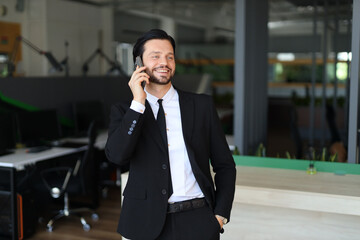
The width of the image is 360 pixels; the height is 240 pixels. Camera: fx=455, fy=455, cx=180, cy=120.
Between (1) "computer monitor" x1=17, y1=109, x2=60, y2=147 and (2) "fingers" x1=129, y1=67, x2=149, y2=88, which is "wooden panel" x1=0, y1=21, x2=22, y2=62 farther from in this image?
Result: (2) "fingers" x1=129, y1=67, x2=149, y2=88

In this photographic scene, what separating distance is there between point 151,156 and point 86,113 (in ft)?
15.2

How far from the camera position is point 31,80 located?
5508mm

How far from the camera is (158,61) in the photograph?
5.83 feet

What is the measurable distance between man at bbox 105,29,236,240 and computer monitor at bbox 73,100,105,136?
4400 millimetres

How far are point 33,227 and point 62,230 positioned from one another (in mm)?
309

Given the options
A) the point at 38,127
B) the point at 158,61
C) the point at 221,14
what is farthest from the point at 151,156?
the point at 221,14

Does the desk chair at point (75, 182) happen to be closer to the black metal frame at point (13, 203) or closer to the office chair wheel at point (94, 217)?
the office chair wheel at point (94, 217)

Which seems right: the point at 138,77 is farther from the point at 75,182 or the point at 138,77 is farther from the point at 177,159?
the point at 75,182

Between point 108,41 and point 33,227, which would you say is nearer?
point 33,227

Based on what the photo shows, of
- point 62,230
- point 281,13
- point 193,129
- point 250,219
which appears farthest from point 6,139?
point 281,13

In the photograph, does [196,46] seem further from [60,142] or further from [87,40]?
[60,142]

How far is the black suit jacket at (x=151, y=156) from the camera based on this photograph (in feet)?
5.70

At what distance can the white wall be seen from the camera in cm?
759

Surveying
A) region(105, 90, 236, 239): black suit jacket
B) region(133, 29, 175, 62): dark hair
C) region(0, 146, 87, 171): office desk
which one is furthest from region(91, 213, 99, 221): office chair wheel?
region(133, 29, 175, 62): dark hair
